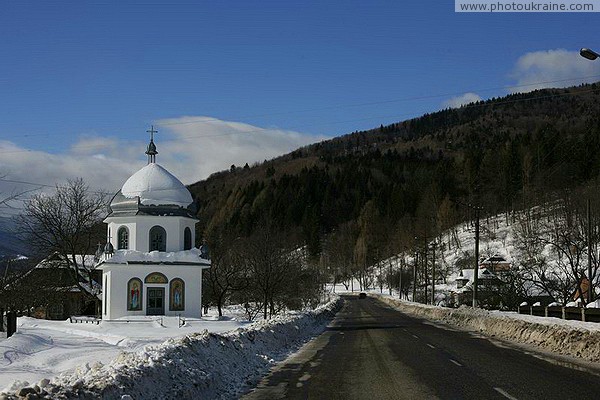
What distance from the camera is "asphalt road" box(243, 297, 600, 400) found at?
12578 millimetres

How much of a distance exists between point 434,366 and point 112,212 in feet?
125

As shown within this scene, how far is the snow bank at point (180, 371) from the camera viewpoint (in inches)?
379

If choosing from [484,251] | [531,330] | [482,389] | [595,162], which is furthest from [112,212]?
[595,162]

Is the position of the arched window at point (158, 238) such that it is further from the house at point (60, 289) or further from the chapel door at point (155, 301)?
the house at point (60, 289)

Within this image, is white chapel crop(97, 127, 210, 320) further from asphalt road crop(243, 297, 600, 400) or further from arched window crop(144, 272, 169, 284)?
asphalt road crop(243, 297, 600, 400)

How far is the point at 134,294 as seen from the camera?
47688 millimetres

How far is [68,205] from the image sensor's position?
61.9 metres

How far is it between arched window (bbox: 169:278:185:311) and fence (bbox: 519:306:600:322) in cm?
2397

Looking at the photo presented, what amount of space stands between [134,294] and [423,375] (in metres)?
35.4

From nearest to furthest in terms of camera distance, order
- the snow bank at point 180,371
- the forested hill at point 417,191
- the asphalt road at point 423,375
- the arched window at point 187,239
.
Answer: the snow bank at point 180,371 < the asphalt road at point 423,375 < the arched window at point 187,239 < the forested hill at point 417,191

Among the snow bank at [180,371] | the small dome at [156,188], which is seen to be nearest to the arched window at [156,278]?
the small dome at [156,188]

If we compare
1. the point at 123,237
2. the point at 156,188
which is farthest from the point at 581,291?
the point at 123,237

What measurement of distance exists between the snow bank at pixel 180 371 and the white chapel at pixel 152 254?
28.1 meters

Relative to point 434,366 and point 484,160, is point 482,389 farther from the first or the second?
point 484,160
